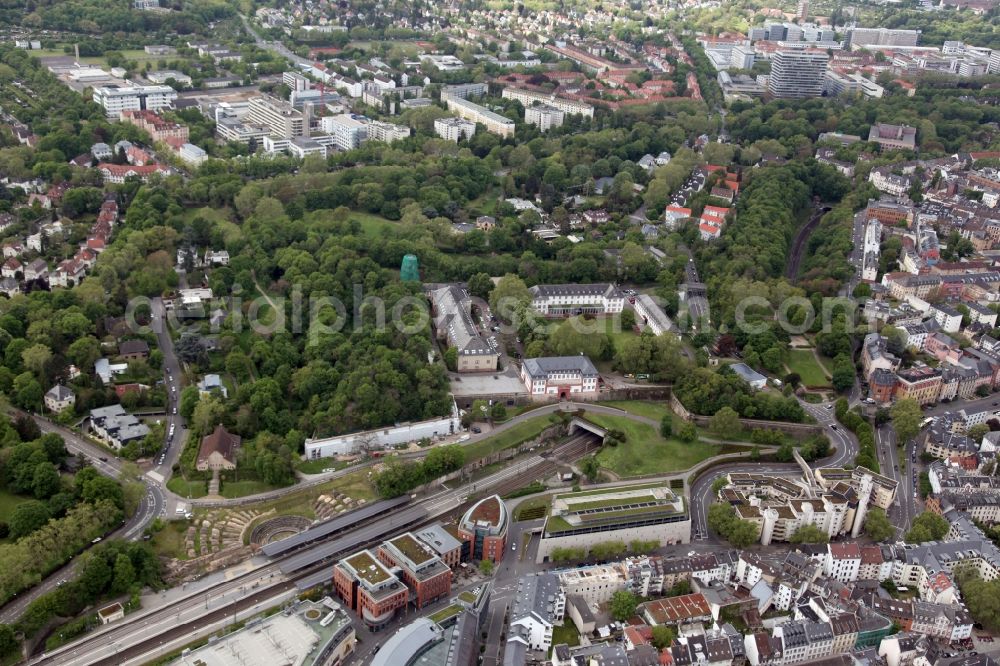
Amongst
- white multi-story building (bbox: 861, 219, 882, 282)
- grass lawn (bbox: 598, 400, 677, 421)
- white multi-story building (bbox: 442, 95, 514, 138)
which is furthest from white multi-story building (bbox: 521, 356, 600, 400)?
white multi-story building (bbox: 442, 95, 514, 138)

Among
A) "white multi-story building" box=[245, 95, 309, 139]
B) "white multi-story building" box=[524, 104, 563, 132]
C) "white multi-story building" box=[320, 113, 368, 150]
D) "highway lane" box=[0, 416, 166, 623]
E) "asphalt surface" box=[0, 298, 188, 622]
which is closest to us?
"highway lane" box=[0, 416, 166, 623]

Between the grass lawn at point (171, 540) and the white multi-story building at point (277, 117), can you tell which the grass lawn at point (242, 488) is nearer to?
the grass lawn at point (171, 540)

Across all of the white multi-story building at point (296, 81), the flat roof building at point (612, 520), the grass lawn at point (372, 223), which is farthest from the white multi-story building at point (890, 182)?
the white multi-story building at point (296, 81)

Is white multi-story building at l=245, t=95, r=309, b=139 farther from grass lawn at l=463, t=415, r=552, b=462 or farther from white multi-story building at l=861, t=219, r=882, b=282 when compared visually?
white multi-story building at l=861, t=219, r=882, b=282

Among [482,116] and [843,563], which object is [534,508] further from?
[482,116]

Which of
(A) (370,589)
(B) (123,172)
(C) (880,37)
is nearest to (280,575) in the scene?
(A) (370,589)

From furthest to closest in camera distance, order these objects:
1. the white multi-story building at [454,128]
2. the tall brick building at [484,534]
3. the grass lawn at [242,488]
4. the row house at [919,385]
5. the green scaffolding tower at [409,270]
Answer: the white multi-story building at [454,128], the green scaffolding tower at [409,270], the row house at [919,385], the grass lawn at [242,488], the tall brick building at [484,534]
